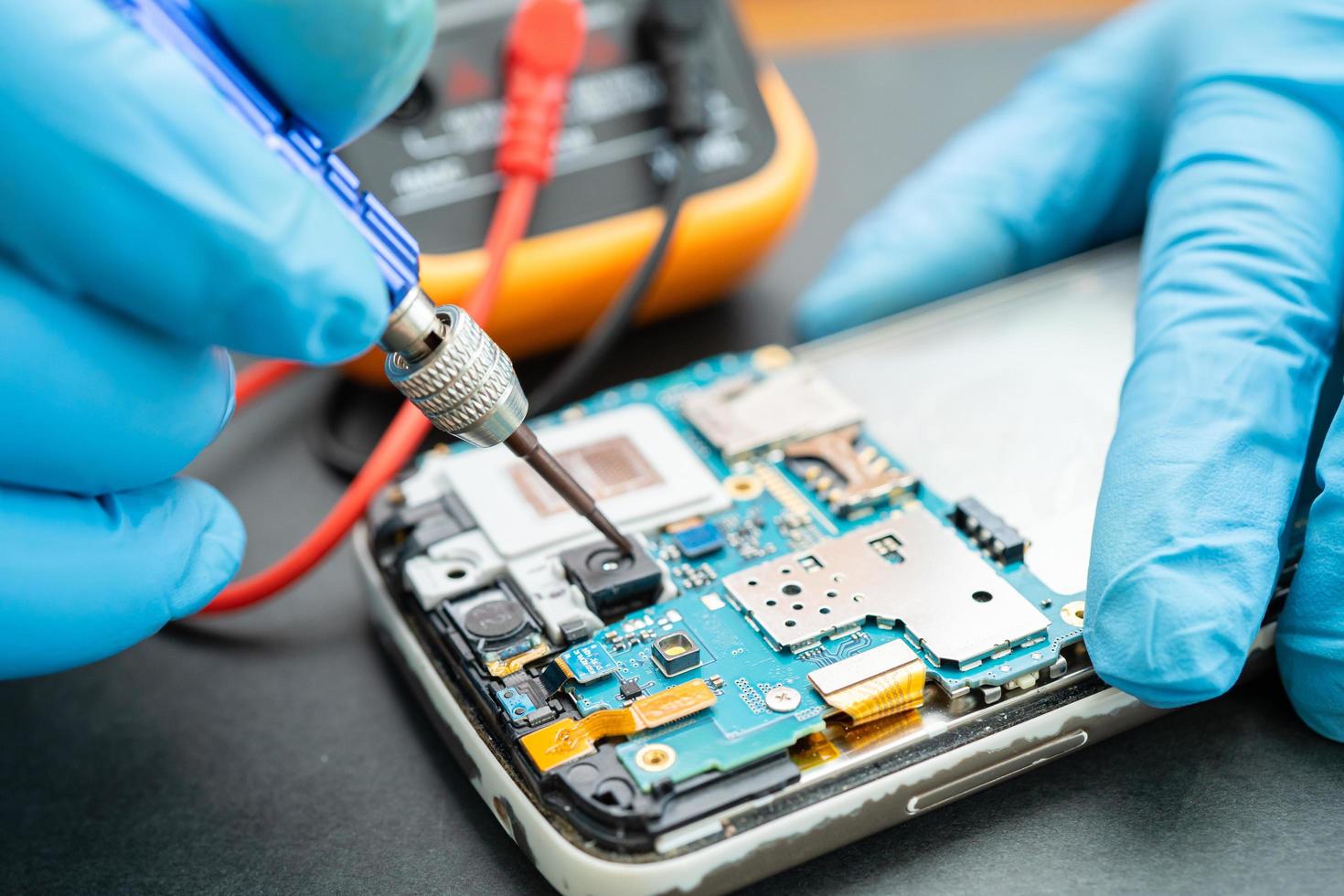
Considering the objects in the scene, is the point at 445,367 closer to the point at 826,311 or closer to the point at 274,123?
the point at 274,123

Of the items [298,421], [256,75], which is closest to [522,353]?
[298,421]

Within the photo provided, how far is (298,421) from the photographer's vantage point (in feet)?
5.62

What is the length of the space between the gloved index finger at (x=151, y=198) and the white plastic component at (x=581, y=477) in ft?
1.32

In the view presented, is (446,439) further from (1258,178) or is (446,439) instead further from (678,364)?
(1258,178)

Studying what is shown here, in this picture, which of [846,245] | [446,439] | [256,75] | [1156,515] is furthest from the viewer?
[846,245]

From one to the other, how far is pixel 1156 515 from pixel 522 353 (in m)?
0.93

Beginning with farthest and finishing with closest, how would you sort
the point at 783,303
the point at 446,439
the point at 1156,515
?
the point at 783,303
the point at 446,439
the point at 1156,515

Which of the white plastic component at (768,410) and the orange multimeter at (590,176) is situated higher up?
the orange multimeter at (590,176)

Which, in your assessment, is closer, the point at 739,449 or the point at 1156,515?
the point at 1156,515

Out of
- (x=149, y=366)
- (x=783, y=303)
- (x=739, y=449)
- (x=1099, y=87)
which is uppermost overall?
A: (x=149, y=366)

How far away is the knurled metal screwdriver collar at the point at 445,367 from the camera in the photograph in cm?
100

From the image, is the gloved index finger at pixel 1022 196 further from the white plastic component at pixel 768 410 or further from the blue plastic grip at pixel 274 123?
the blue plastic grip at pixel 274 123

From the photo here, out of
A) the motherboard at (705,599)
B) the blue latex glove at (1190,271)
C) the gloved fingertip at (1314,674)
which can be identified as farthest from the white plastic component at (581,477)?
the gloved fingertip at (1314,674)

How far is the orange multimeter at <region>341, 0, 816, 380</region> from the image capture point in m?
1.63
